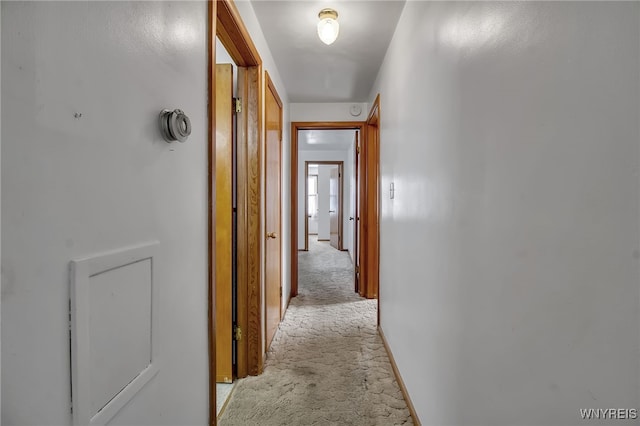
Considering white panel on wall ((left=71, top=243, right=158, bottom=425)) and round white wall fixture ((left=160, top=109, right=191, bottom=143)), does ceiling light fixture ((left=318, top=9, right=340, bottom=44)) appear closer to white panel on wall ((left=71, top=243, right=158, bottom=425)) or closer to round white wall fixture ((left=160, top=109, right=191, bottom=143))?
round white wall fixture ((left=160, top=109, right=191, bottom=143))

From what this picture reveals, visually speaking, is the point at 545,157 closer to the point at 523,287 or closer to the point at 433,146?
the point at 523,287

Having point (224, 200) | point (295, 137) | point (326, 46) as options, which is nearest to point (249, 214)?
point (224, 200)

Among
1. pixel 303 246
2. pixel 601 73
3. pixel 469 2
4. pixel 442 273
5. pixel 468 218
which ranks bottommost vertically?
pixel 303 246

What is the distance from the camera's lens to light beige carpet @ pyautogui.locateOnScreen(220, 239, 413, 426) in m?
1.79

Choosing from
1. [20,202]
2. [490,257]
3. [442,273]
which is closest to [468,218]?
[490,257]

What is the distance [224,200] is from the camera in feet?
6.71

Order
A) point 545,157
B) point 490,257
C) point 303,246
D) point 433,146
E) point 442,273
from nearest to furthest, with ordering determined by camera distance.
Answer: point 545,157 < point 490,257 < point 442,273 < point 433,146 < point 303,246

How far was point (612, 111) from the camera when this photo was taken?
54 centimetres

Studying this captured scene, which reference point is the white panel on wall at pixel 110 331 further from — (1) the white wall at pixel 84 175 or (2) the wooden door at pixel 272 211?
(2) the wooden door at pixel 272 211

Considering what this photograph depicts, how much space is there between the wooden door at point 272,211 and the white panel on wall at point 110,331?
5.16 feet

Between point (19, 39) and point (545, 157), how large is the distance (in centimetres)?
97

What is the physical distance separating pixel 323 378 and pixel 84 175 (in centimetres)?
200

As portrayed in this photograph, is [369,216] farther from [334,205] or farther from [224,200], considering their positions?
[334,205]

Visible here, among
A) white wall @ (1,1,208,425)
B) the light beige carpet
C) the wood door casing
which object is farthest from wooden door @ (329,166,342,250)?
white wall @ (1,1,208,425)
